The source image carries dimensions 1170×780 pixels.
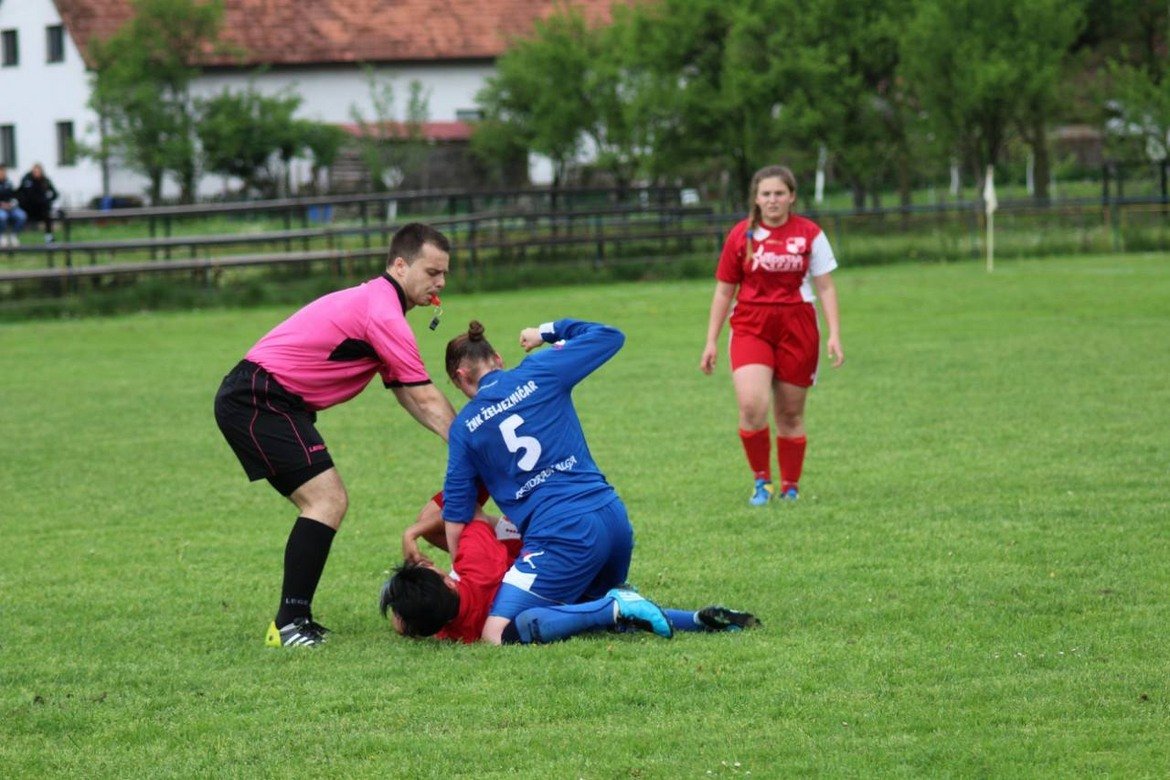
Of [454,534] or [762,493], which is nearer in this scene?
[454,534]

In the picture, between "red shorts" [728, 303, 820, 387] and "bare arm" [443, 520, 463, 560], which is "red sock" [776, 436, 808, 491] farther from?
"bare arm" [443, 520, 463, 560]

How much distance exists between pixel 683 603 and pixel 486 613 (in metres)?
0.92

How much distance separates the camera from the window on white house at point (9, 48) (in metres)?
58.3

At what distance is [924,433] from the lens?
11.4 metres

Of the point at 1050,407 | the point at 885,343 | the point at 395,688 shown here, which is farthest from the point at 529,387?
the point at 885,343

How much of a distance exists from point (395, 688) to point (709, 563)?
93.3 inches

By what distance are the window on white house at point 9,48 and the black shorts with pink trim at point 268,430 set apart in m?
56.8

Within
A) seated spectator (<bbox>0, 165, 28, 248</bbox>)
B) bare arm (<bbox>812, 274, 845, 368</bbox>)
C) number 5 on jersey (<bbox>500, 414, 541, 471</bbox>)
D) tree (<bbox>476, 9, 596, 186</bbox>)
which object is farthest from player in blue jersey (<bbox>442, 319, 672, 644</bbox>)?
tree (<bbox>476, 9, 596, 186</bbox>)

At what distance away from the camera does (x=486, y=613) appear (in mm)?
6227

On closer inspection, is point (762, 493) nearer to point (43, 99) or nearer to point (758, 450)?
point (758, 450)

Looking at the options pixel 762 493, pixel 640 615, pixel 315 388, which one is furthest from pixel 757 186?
pixel 640 615

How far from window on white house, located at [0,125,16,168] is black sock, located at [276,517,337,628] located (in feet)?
187

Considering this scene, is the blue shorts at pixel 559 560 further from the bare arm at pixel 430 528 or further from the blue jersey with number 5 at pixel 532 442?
the bare arm at pixel 430 528

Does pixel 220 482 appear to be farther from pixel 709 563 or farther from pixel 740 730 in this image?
pixel 740 730
